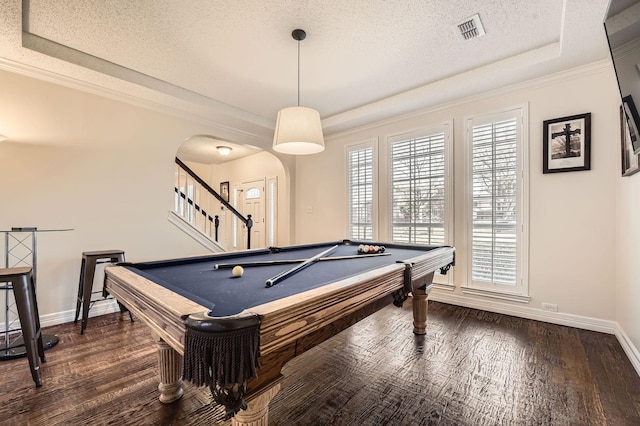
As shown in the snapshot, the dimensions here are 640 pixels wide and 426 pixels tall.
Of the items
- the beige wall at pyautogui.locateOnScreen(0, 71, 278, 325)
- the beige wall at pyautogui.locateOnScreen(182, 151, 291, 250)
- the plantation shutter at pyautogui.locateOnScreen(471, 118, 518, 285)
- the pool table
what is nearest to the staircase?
the beige wall at pyautogui.locateOnScreen(182, 151, 291, 250)

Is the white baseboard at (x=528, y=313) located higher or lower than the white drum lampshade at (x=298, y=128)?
lower

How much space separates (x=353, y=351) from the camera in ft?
7.37

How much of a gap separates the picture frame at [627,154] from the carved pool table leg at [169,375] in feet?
10.7

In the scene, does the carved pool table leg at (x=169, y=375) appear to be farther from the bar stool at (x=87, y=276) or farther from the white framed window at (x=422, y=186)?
the white framed window at (x=422, y=186)

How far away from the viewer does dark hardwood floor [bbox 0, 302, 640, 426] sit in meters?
1.51

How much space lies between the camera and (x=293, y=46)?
8.25ft

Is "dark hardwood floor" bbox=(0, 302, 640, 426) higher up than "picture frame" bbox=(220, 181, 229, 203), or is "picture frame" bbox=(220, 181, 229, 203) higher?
"picture frame" bbox=(220, 181, 229, 203)

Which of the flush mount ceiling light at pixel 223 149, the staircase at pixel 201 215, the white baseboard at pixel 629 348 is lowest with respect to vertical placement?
the white baseboard at pixel 629 348

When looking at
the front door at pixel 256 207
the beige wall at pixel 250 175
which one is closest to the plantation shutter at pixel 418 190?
the beige wall at pixel 250 175

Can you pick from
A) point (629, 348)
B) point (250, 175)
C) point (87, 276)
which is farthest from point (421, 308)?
point (250, 175)

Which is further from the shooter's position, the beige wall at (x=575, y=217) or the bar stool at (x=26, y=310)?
the beige wall at (x=575, y=217)

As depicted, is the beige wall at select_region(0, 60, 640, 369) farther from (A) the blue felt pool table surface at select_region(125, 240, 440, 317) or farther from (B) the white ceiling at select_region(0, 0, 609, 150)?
(A) the blue felt pool table surface at select_region(125, 240, 440, 317)

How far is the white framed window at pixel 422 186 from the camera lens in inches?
138

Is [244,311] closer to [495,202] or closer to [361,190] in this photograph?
[495,202]
